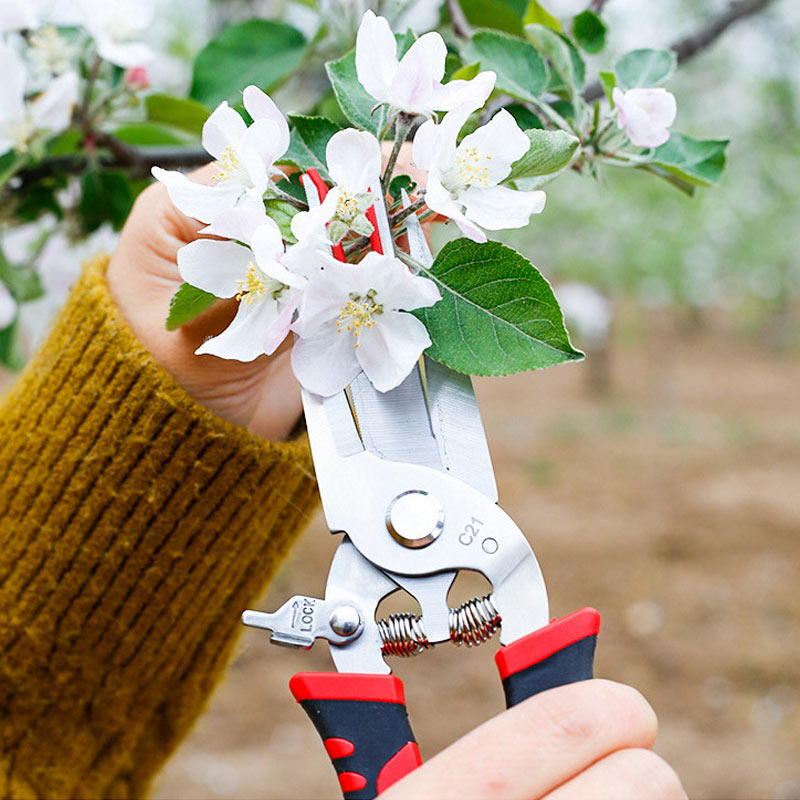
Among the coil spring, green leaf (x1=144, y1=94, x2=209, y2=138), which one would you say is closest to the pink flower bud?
green leaf (x1=144, y1=94, x2=209, y2=138)

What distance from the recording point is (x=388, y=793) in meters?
0.50

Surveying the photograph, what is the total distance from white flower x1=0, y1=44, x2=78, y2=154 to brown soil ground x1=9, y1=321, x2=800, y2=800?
1.73m

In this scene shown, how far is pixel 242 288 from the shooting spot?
0.54 metres

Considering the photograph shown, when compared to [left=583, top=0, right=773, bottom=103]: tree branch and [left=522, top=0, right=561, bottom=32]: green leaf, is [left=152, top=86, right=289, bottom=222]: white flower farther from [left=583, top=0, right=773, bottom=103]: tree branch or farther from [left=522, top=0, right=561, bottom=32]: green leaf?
[left=583, top=0, right=773, bottom=103]: tree branch

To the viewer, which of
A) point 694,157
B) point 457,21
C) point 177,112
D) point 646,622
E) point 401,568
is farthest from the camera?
point 646,622

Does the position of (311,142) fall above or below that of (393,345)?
above

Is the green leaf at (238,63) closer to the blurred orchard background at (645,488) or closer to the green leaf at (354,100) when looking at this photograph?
the blurred orchard background at (645,488)

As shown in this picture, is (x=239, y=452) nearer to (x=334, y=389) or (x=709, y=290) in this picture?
(x=334, y=389)

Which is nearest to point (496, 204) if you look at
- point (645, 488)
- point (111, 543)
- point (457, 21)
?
point (457, 21)

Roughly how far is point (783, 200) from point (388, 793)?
6798mm

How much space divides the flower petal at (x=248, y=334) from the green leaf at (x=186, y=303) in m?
0.05

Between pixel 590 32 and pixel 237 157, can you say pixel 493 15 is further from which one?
pixel 237 157

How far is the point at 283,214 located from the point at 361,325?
3.2 inches

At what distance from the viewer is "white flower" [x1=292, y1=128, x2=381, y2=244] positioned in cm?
51
